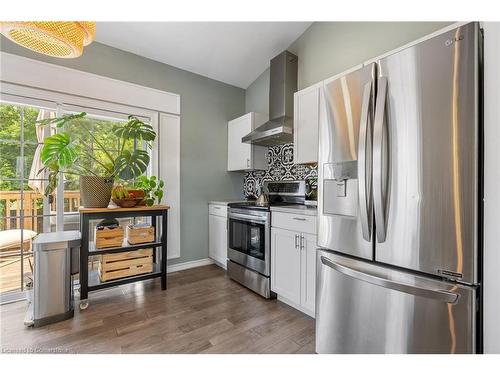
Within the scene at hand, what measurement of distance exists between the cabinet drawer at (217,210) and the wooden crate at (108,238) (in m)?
1.18

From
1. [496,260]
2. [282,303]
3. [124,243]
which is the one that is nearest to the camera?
[496,260]

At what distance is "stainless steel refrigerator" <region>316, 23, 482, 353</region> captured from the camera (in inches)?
38.1

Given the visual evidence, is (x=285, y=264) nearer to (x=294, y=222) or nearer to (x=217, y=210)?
(x=294, y=222)

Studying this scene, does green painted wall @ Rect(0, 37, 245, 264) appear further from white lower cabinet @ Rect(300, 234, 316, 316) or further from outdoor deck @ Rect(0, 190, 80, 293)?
white lower cabinet @ Rect(300, 234, 316, 316)

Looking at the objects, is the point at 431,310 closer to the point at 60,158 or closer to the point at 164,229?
the point at 164,229

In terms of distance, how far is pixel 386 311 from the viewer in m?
1.16

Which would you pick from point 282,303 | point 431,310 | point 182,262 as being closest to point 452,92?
point 431,310

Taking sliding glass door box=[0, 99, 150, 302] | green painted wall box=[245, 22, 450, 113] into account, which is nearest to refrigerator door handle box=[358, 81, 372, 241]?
green painted wall box=[245, 22, 450, 113]

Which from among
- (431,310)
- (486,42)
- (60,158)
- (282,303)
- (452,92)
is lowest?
(282,303)

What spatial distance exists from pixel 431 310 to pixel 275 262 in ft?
4.59

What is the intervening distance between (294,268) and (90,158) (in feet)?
8.16

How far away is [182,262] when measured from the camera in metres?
3.21

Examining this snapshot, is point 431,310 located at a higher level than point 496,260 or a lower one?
lower

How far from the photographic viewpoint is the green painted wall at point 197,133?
2.95 m
